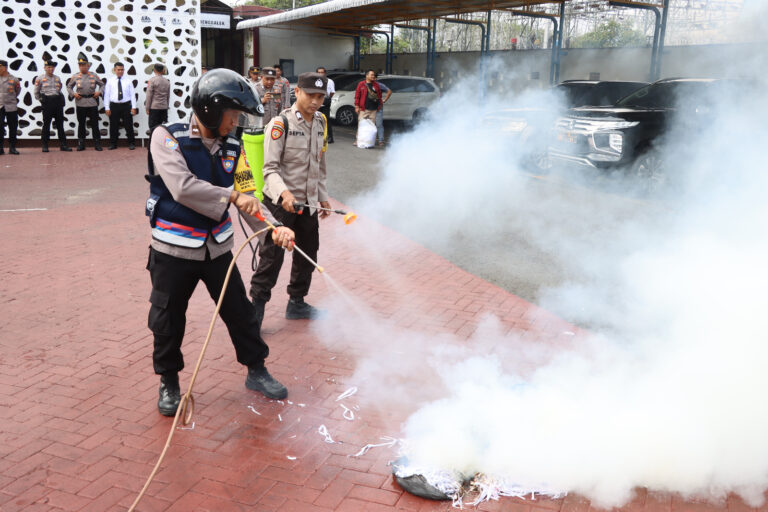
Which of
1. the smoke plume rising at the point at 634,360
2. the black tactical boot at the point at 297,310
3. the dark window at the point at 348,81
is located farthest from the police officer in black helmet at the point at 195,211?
the dark window at the point at 348,81

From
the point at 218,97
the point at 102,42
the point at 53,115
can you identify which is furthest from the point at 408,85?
the point at 218,97

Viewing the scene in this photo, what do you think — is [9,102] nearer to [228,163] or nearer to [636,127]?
[636,127]

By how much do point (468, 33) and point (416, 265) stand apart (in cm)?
2350

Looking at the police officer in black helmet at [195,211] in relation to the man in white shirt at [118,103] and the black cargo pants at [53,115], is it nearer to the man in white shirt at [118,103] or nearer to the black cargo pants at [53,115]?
the black cargo pants at [53,115]

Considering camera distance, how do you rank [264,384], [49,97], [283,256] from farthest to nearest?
1. [49,97]
2. [283,256]
3. [264,384]

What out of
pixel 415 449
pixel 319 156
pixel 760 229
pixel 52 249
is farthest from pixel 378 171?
pixel 415 449

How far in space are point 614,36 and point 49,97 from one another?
16.6m

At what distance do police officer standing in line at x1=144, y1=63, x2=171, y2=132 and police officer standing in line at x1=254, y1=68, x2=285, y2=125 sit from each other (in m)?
2.53

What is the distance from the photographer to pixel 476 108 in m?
15.8

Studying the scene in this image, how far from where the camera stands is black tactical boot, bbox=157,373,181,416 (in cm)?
341

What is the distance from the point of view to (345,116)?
19797 millimetres

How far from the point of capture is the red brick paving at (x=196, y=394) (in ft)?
9.04

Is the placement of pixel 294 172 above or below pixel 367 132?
below

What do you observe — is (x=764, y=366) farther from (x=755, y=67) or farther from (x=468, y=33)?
(x=468, y=33)
